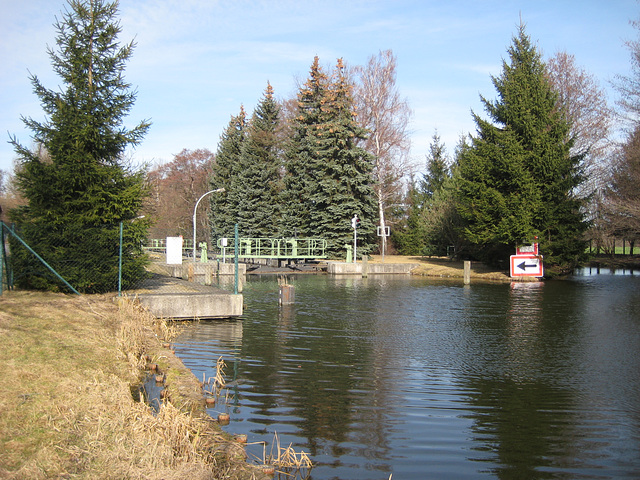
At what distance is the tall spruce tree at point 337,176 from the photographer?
4053 cm

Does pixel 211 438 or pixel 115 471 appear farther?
pixel 211 438

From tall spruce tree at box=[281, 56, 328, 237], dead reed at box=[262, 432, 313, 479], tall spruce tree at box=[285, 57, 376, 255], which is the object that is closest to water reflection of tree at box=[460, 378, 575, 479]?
dead reed at box=[262, 432, 313, 479]

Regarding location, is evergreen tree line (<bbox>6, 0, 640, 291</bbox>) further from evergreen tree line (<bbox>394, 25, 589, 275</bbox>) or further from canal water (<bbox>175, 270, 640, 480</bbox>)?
canal water (<bbox>175, 270, 640, 480</bbox>)

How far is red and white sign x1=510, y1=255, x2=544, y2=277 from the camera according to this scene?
29.9m

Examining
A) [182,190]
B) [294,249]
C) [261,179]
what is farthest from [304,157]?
[182,190]

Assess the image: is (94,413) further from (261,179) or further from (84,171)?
(261,179)

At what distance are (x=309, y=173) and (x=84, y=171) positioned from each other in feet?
101

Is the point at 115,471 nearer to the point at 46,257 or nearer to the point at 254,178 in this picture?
the point at 46,257

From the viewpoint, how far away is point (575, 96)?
3969 centimetres

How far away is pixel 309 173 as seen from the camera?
44.6 m

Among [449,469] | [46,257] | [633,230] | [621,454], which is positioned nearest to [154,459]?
[449,469]

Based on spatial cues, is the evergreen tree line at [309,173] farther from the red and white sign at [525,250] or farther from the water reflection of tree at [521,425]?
the water reflection of tree at [521,425]

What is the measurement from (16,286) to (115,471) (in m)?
11.4

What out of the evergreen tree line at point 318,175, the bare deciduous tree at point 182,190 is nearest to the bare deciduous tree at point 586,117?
the evergreen tree line at point 318,175
